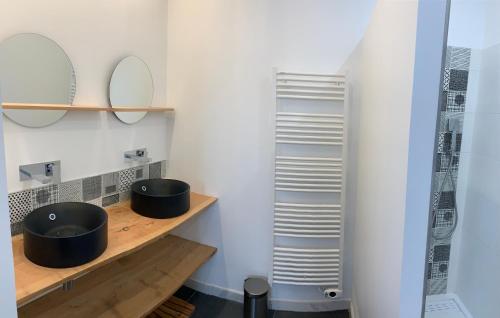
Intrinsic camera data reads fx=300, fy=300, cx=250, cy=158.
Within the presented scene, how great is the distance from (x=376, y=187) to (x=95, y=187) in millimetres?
1765

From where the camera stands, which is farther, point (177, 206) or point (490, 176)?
point (177, 206)

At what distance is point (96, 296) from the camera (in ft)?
5.95

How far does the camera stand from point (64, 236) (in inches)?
59.3

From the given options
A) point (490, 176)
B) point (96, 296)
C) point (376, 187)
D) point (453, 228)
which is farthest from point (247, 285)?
point (490, 176)

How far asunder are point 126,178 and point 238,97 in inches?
41.1

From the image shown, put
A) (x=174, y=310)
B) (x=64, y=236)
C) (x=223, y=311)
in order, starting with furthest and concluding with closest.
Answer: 1. (x=223, y=311)
2. (x=174, y=310)
3. (x=64, y=236)

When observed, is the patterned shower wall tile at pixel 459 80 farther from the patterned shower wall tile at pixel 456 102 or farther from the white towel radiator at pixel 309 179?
the white towel radiator at pixel 309 179

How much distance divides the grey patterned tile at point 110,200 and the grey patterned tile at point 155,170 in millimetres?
342

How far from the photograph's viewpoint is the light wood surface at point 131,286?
66.3 inches

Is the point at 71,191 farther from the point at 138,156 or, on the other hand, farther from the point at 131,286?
the point at 131,286

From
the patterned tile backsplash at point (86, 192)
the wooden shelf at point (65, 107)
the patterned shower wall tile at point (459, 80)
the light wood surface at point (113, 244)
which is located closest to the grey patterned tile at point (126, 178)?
the patterned tile backsplash at point (86, 192)

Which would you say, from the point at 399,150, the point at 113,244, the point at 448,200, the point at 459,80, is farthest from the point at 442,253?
the point at 113,244

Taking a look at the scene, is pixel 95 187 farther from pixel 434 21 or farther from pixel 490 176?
pixel 490 176

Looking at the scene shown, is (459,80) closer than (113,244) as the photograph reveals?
No
